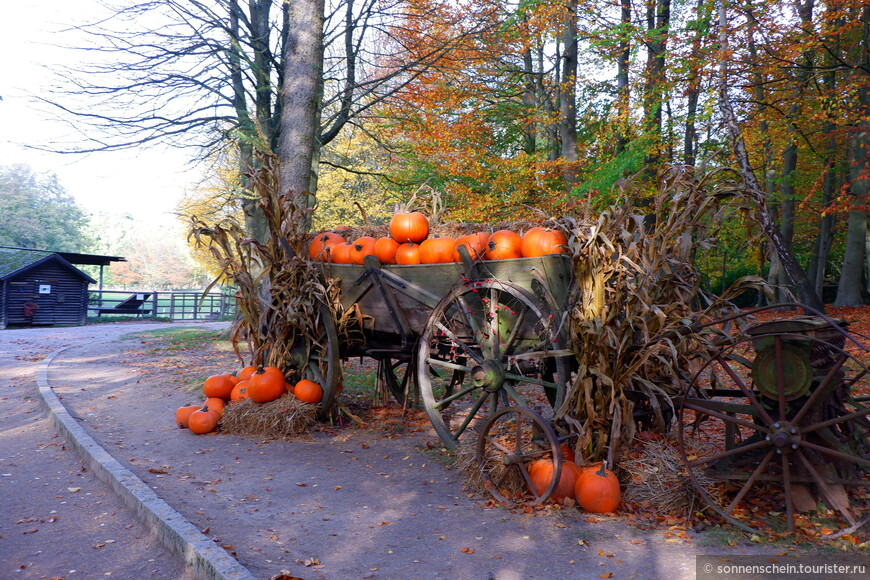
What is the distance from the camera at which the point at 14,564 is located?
3.31m

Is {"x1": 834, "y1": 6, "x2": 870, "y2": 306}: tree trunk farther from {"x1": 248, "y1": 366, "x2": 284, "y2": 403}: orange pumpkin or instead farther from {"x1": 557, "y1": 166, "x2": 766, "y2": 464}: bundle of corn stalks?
{"x1": 248, "y1": 366, "x2": 284, "y2": 403}: orange pumpkin

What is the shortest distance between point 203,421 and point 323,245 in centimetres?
223

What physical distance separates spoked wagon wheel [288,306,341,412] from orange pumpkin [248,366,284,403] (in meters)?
0.30

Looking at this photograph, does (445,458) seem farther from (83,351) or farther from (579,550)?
(83,351)

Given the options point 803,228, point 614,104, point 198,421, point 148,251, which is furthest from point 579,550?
point 148,251

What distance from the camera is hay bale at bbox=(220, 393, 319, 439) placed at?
595 cm

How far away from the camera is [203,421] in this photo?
6137mm

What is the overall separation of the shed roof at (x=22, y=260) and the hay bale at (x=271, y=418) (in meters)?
20.7

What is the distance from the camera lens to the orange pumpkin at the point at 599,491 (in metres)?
3.83

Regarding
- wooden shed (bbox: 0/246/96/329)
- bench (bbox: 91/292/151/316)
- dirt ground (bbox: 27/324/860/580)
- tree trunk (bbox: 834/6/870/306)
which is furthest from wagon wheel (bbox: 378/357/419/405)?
bench (bbox: 91/292/151/316)

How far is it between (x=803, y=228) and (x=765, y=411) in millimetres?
23506

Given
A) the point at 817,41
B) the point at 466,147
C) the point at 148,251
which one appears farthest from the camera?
the point at 148,251

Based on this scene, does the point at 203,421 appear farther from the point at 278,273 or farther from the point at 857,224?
the point at 857,224

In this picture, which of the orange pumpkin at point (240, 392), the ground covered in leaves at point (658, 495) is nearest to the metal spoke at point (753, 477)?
the ground covered in leaves at point (658, 495)
